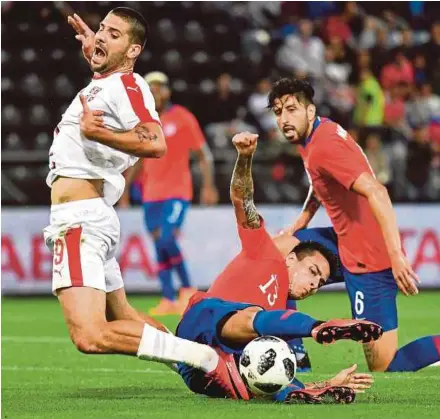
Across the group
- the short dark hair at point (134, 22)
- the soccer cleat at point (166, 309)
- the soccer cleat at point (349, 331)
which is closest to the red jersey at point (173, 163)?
the soccer cleat at point (166, 309)

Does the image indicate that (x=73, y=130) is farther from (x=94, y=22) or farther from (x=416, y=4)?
(x=416, y=4)

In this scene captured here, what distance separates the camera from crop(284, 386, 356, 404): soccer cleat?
241 inches

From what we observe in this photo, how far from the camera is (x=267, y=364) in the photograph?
19.7 ft

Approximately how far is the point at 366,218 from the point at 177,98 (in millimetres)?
9916

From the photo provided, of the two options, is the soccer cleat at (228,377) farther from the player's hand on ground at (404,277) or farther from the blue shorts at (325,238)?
the blue shorts at (325,238)

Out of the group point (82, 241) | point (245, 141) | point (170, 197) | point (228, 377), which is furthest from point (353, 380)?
point (170, 197)

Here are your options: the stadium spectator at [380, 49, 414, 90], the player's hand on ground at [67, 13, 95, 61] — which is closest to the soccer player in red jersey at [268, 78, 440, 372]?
the player's hand on ground at [67, 13, 95, 61]

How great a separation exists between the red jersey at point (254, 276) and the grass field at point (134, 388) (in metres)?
0.59

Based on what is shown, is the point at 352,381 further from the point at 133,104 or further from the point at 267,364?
the point at 133,104

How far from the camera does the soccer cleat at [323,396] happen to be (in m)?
6.11

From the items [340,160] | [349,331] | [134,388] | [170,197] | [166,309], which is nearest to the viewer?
[349,331]

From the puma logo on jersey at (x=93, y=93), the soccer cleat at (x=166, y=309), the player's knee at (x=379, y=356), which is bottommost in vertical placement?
the soccer cleat at (x=166, y=309)

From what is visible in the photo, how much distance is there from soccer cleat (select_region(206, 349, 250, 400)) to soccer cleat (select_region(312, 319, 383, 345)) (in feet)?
2.23

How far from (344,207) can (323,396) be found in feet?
6.23
